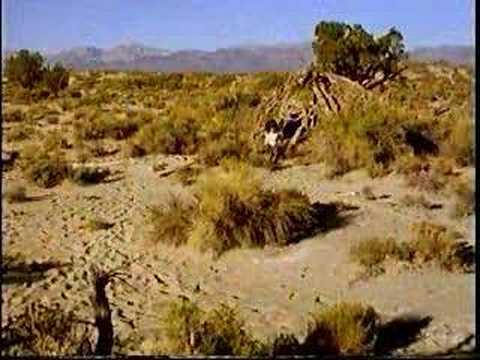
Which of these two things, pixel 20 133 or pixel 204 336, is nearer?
pixel 204 336

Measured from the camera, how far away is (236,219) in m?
9.20

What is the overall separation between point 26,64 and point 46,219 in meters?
17.0

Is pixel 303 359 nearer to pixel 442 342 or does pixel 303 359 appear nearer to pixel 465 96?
pixel 442 342

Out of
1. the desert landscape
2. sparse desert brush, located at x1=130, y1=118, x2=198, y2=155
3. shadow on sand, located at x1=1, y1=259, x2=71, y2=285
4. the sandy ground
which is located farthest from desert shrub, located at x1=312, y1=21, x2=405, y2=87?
shadow on sand, located at x1=1, y1=259, x2=71, y2=285

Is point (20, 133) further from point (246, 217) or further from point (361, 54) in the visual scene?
point (246, 217)

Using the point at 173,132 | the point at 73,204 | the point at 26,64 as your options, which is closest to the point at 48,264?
the point at 73,204

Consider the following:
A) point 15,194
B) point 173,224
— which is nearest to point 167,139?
point 15,194

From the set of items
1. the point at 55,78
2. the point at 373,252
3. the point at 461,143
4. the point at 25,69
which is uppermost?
the point at 25,69

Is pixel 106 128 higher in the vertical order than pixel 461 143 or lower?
lower

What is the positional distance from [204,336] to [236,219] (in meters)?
2.97

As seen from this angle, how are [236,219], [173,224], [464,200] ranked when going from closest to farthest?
1. [236,219]
2. [173,224]
3. [464,200]

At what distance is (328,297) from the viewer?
7.80 m

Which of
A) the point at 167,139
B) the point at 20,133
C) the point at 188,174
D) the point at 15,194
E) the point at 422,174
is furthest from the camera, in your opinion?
the point at 20,133

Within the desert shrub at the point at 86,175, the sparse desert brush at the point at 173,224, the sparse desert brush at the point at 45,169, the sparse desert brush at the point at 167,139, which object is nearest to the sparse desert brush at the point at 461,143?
the sparse desert brush at the point at 167,139
